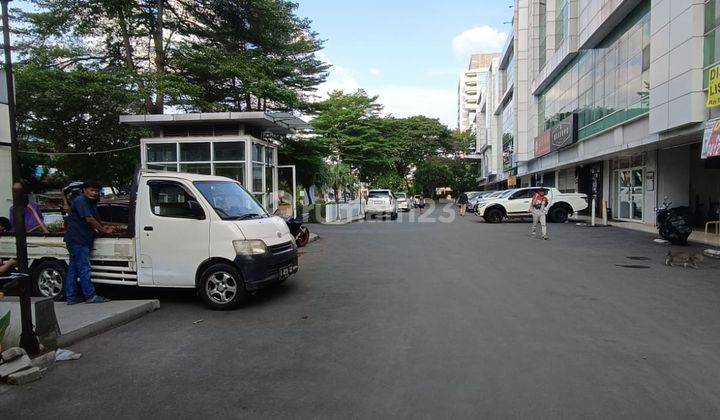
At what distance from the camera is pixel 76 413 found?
383cm

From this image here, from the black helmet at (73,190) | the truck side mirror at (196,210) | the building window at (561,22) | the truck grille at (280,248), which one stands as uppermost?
the building window at (561,22)

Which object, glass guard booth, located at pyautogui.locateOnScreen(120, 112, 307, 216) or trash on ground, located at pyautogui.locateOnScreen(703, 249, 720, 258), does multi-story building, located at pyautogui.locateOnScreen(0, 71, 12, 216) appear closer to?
glass guard booth, located at pyautogui.locateOnScreen(120, 112, 307, 216)

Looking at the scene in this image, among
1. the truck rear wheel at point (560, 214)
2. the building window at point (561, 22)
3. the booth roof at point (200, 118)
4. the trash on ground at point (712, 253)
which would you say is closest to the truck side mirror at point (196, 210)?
the booth roof at point (200, 118)

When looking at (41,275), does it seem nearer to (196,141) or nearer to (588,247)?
(196,141)

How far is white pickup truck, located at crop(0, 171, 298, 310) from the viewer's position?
698cm

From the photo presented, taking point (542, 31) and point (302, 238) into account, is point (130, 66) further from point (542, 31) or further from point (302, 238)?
point (542, 31)

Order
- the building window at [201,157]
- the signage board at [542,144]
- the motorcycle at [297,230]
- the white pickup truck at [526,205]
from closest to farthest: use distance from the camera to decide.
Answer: the motorcycle at [297,230] → the building window at [201,157] → the white pickup truck at [526,205] → the signage board at [542,144]

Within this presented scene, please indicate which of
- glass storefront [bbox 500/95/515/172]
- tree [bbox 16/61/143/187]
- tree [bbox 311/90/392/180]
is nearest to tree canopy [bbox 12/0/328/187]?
tree [bbox 16/61/143/187]

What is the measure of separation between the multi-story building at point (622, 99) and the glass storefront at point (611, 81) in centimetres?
5

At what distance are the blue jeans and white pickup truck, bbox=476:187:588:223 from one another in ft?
67.6

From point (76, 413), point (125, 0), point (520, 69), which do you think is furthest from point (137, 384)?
point (520, 69)

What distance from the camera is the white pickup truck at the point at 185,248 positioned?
698 cm

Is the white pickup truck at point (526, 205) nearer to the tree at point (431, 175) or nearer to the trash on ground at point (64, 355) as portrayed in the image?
the trash on ground at point (64, 355)

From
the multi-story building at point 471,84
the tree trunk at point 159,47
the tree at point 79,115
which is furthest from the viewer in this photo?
the multi-story building at point 471,84
